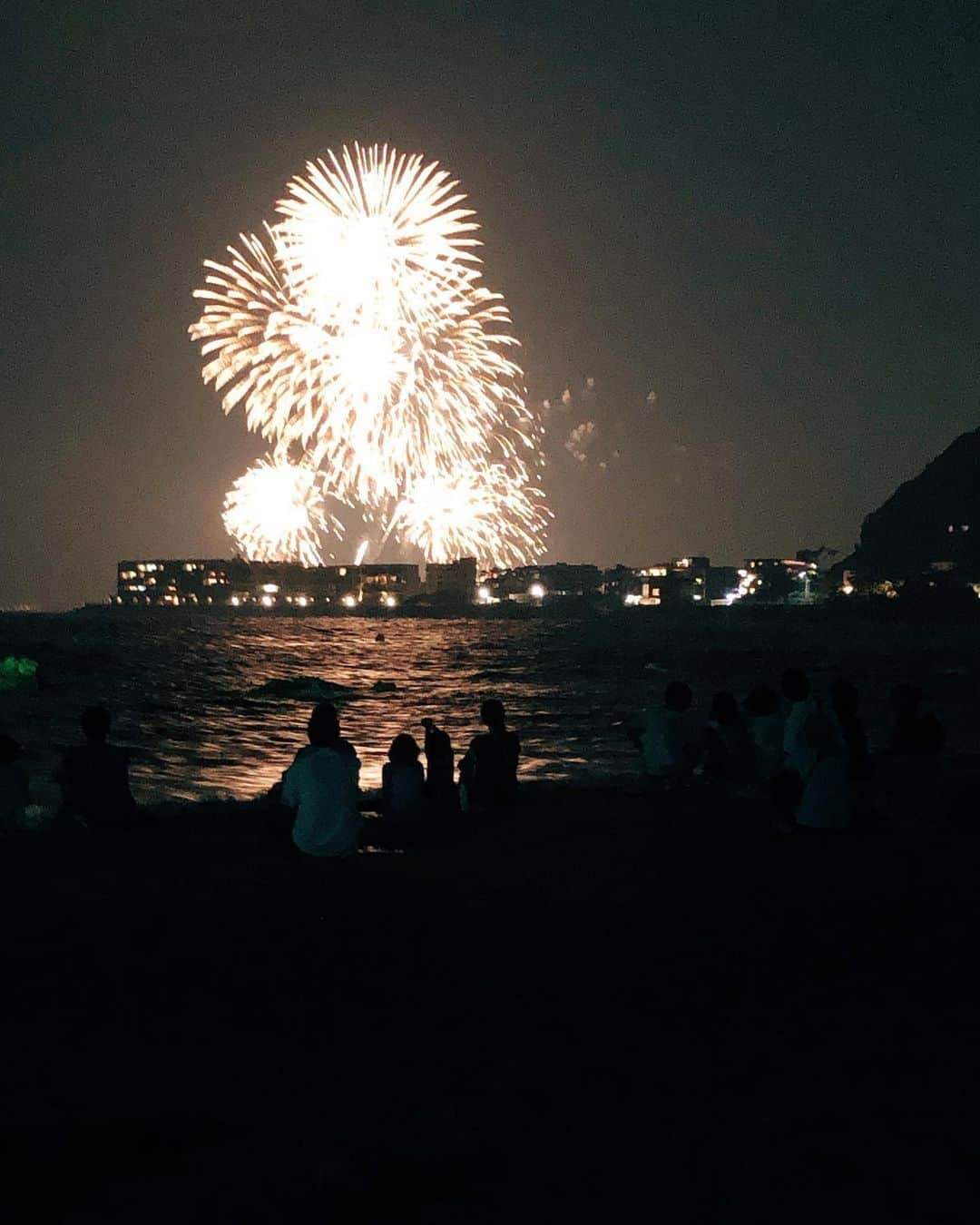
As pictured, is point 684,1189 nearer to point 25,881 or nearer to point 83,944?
point 83,944

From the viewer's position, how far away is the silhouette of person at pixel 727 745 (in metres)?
15.2

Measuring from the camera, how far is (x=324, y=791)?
1116 cm

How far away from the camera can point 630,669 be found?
267 feet

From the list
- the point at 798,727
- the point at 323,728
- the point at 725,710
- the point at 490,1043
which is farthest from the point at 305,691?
the point at 490,1043

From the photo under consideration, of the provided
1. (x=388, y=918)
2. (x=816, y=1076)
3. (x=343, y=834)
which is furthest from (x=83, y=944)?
(x=816, y=1076)

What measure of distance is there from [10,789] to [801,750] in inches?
315

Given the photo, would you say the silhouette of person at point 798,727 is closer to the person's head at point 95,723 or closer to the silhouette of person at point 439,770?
the silhouette of person at point 439,770

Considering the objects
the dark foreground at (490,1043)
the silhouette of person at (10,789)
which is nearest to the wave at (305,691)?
the silhouette of person at (10,789)

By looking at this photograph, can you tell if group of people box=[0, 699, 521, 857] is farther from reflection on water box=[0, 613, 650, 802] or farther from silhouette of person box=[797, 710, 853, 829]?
reflection on water box=[0, 613, 650, 802]

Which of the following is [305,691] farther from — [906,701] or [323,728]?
[323,728]

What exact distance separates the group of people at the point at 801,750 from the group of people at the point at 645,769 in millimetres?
13

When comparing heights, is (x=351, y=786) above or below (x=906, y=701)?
below

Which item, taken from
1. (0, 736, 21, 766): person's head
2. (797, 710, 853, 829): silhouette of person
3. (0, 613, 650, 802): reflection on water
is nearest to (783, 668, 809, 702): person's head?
(797, 710, 853, 829): silhouette of person

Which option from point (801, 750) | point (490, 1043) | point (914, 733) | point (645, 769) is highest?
point (914, 733)
